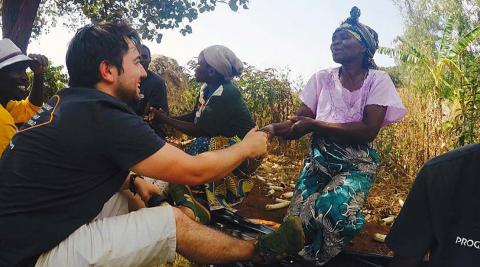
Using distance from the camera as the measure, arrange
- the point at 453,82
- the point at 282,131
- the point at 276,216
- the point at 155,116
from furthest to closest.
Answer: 1. the point at 453,82
2. the point at 276,216
3. the point at 155,116
4. the point at 282,131

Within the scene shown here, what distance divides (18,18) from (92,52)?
5.93m

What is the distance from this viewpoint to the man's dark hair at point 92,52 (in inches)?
81.8

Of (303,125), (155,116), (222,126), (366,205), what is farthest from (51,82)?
(303,125)

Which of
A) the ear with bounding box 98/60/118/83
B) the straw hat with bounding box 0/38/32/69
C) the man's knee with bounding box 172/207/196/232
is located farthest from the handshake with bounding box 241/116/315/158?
the straw hat with bounding box 0/38/32/69

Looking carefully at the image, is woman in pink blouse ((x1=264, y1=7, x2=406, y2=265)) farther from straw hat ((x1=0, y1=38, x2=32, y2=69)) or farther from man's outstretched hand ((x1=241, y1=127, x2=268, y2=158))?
straw hat ((x1=0, y1=38, x2=32, y2=69))

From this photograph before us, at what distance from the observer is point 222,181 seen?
3318 millimetres

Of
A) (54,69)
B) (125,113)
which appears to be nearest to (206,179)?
(125,113)

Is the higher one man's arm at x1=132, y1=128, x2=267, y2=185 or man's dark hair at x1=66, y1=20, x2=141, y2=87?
man's dark hair at x1=66, y1=20, x2=141, y2=87

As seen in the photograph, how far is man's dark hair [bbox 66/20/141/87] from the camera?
2078mm

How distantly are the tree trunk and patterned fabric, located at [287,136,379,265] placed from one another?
596cm

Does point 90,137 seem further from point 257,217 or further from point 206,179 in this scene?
point 257,217

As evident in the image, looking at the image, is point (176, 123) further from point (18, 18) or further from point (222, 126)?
point (18, 18)

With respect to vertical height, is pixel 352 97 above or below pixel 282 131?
above

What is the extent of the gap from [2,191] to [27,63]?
170 centimetres
